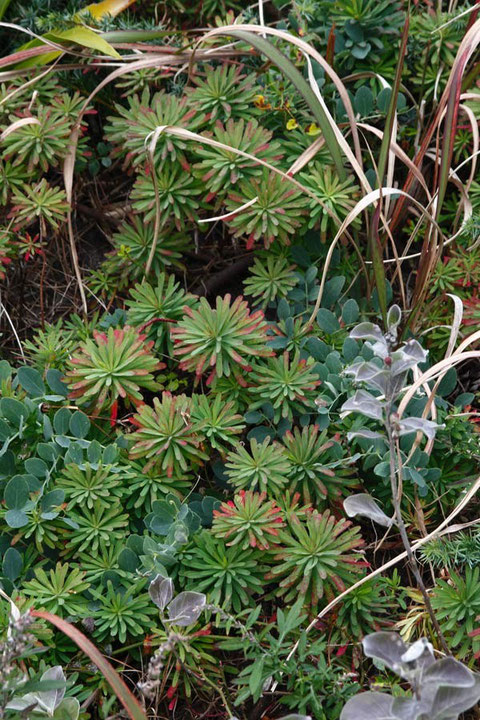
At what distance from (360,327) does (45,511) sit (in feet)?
2.99

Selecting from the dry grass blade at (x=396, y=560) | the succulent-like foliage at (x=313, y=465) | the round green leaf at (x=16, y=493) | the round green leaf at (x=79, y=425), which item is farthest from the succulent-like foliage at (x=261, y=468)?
the round green leaf at (x=16, y=493)

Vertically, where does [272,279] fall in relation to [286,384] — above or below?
above

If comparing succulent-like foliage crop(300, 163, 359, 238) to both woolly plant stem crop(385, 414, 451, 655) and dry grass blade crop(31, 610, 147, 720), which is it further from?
dry grass blade crop(31, 610, 147, 720)

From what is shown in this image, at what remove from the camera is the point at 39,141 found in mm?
2402

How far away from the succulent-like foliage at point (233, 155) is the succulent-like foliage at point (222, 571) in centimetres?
100

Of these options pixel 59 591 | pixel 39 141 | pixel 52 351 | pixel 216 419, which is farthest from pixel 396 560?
pixel 39 141

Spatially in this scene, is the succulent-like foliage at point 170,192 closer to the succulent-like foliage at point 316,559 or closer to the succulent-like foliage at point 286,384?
the succulent-like foliage at point 286,384

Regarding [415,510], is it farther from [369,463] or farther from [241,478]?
[241,478]

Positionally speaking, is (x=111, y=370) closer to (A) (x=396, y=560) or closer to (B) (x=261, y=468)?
(B) (x=261, y=468)

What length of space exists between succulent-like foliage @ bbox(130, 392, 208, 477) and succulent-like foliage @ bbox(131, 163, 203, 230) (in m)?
0.62

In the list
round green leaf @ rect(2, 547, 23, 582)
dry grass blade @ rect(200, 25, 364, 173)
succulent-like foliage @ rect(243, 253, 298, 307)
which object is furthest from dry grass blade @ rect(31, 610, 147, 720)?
dry grass blade @ rect(200, 25, 364, 173)

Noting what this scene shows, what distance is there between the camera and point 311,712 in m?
1.73

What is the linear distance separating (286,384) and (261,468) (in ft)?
0.85

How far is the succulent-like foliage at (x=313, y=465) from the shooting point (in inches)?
75.6
